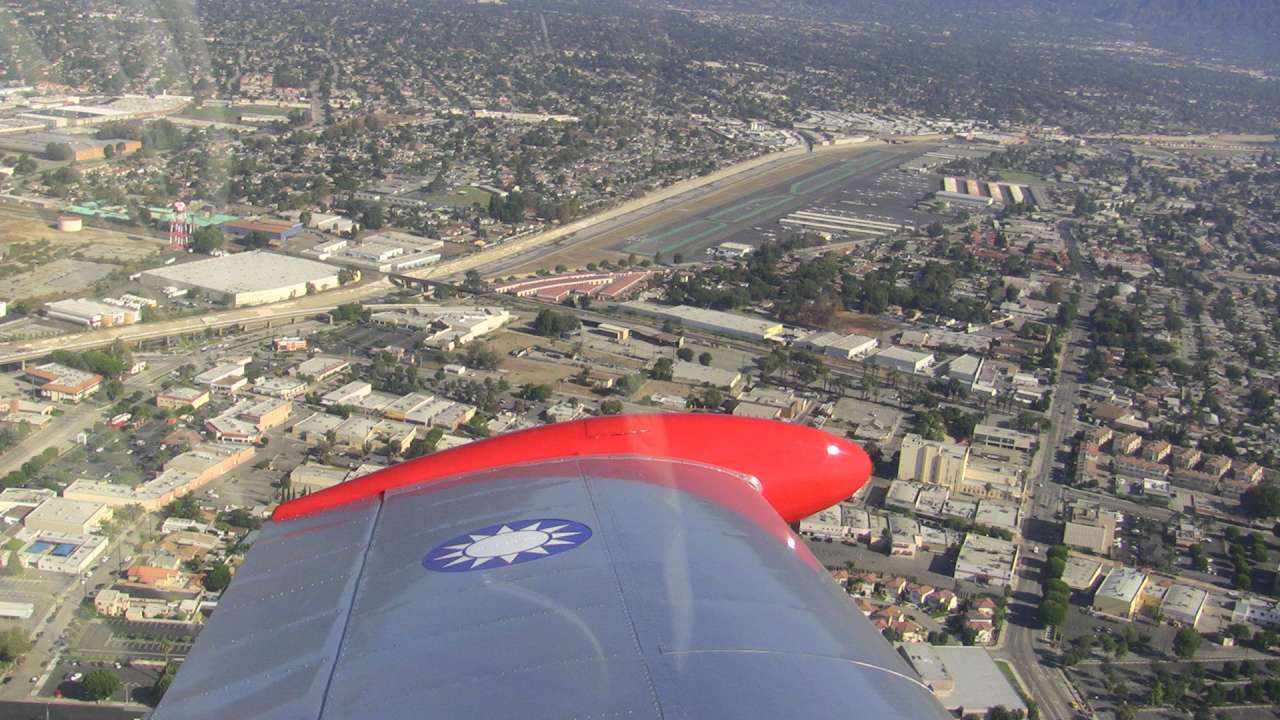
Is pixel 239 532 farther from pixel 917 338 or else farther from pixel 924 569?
pixel 917 338

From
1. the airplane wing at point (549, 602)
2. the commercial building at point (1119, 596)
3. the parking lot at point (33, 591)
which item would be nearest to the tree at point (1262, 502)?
the commercial building at point (1119, 596)

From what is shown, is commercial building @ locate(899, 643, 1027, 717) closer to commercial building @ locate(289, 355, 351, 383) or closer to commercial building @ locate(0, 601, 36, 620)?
commercial building @ locate(0, 601, 36, 620)

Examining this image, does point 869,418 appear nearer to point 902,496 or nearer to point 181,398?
point 902,496

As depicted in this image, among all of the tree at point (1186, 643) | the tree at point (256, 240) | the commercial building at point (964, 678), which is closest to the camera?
the commercial building at point (964, 678)

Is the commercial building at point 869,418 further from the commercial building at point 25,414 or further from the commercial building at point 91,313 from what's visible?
the commercial building at point 91,313

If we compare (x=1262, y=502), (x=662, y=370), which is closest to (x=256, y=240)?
(x=662, y=370)

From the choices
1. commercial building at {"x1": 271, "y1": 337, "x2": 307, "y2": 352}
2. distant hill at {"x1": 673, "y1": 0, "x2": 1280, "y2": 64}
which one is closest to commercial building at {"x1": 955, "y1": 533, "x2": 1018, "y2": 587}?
commercial building at {"x1": 271, "y1": 337, "x2": 307, "y2": 352}

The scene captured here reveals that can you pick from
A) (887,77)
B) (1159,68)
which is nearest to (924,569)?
(887,77)
